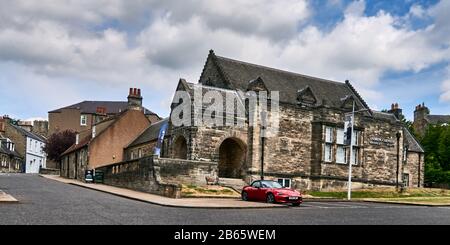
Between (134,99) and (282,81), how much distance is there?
16.4 metres

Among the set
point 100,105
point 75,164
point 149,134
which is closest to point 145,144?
point 149,134

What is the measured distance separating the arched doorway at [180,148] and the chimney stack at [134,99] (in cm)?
1366

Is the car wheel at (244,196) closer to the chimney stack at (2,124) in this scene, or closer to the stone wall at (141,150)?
the stone wall at (141,150)

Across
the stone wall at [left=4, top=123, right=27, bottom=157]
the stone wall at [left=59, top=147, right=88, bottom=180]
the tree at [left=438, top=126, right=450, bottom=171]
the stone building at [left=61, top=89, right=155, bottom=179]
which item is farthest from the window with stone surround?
the stone wall at [left=4, top=123, right=27, bottom=157]

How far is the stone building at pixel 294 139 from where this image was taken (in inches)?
1486

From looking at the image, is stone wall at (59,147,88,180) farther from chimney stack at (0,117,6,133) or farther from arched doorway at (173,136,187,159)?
chimney stack at (0,117,6,133)

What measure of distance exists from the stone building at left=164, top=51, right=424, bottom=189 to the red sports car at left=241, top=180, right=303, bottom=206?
8.76m

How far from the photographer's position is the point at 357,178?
4319 centimetres

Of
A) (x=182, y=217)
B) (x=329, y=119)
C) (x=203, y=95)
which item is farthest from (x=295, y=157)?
(x=182, y=217)

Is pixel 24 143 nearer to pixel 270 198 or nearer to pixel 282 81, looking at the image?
pixel 282 81

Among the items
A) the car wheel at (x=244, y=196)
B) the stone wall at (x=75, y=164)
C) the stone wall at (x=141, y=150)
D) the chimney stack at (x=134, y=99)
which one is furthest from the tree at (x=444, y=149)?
the car wheel at (x=244, y=196)

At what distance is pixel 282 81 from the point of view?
145 feet

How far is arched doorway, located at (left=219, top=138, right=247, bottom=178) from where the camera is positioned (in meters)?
38.5
